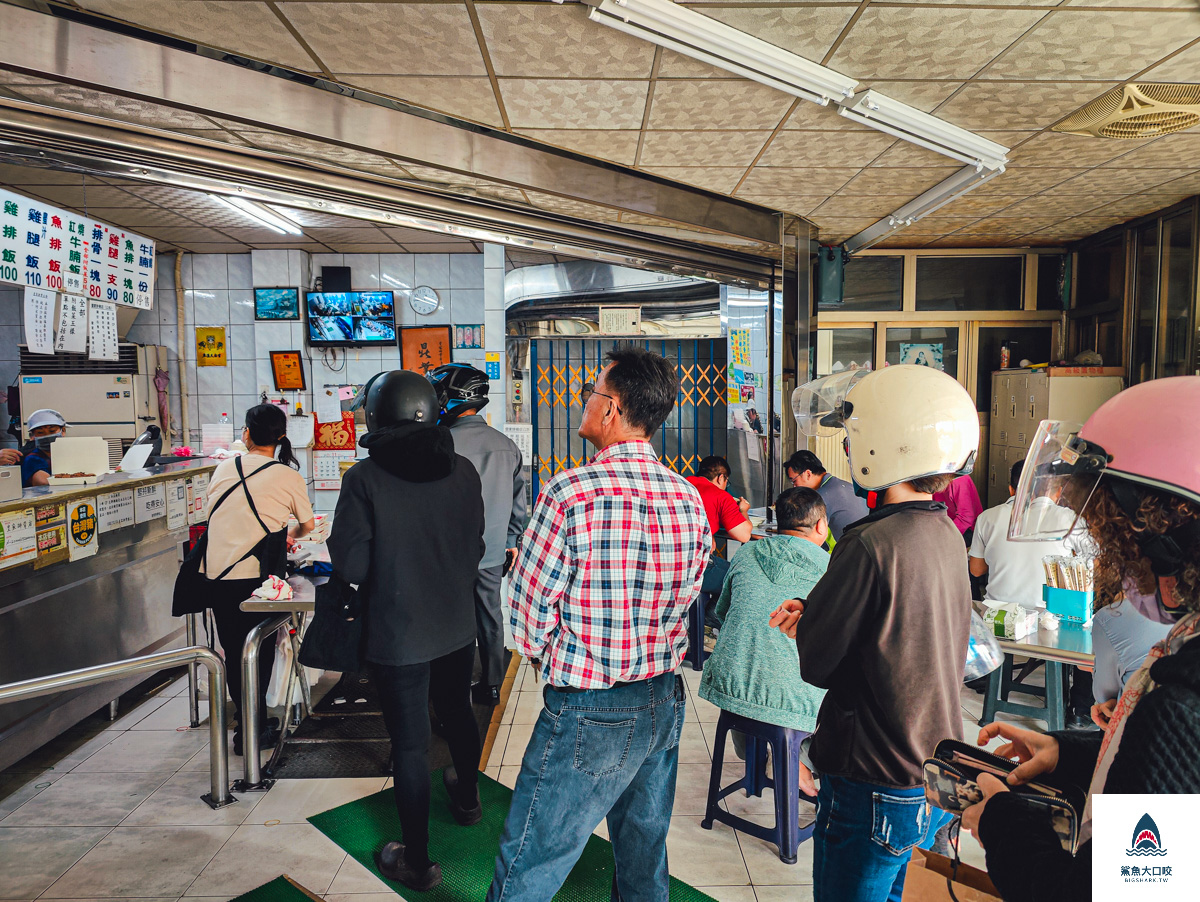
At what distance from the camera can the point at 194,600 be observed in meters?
3.04

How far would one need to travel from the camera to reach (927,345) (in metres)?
6.10

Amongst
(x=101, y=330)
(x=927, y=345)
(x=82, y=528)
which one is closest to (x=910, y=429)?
(x=82, y=528)

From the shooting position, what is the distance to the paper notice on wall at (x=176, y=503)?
14.4 ft

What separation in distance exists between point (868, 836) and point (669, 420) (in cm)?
568

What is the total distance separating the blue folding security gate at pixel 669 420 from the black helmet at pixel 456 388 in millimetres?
3394

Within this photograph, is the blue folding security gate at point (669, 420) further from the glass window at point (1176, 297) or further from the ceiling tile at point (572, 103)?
the ceiling tile at point (572, 103)

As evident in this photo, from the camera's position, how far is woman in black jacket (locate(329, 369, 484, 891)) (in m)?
2.08

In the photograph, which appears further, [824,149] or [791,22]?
[824,149]

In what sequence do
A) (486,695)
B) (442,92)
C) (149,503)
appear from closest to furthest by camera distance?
(442,92) < (486,695) < (149,503)

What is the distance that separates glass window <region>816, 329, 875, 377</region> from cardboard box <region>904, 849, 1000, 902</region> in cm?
541

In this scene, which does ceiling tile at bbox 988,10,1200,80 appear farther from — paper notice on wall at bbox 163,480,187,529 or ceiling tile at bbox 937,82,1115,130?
paper notice on wall at bbox 163,480,187,529

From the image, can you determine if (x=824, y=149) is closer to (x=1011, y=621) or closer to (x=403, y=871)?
(x=1011, y=621)

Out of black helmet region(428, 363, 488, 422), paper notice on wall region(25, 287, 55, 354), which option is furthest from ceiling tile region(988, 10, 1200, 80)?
paper notice on wall region(25, 287, 55, 354)

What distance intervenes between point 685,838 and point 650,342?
5020mm
